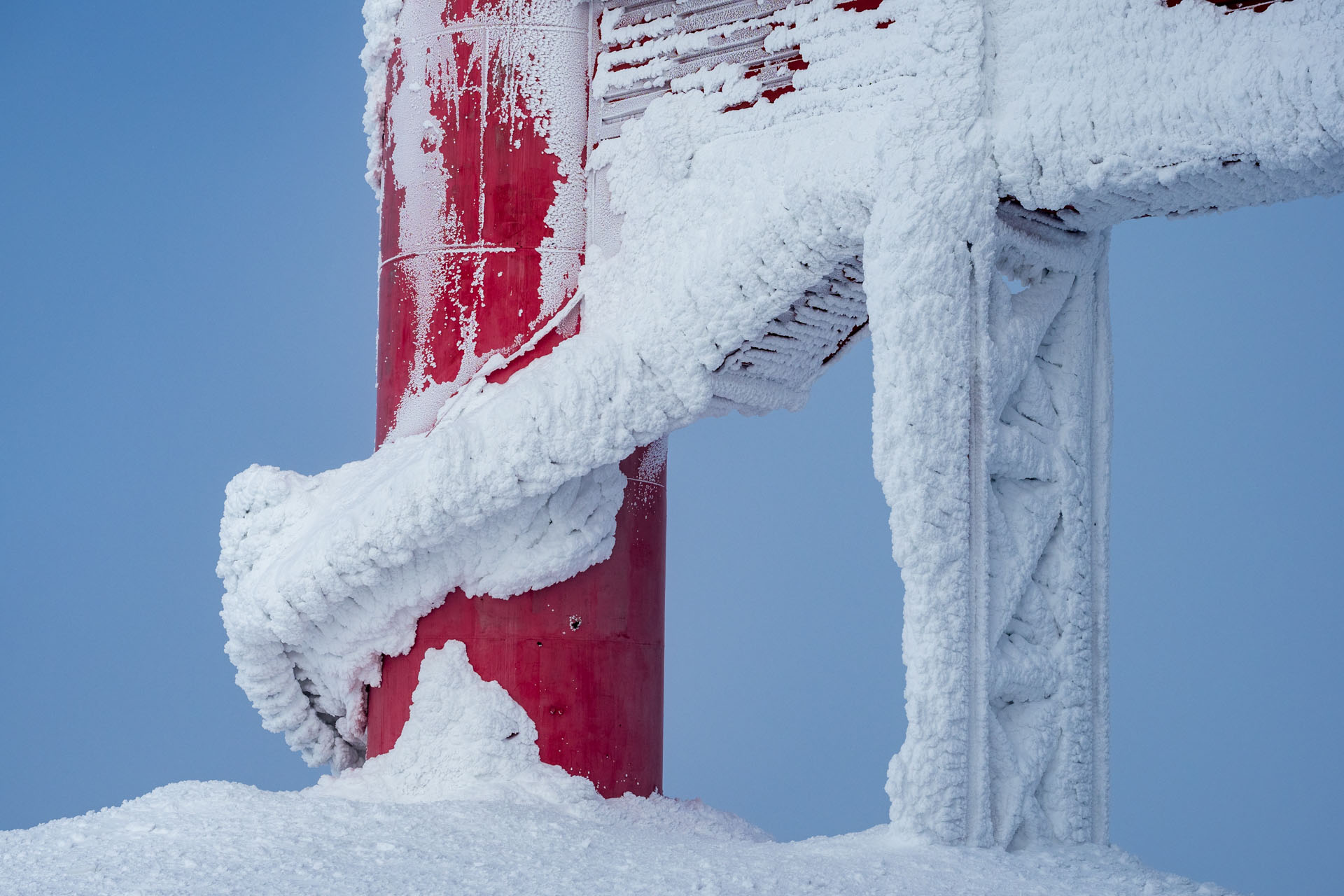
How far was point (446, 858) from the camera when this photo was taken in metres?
3.39

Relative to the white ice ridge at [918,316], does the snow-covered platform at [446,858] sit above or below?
below

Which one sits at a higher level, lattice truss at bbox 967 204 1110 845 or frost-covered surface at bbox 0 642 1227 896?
lattice truss at bbox 967 204 1110 845

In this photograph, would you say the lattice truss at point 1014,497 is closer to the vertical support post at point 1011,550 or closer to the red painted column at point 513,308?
the vertical support post at point 1011,550

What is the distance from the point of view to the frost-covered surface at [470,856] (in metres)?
3.17

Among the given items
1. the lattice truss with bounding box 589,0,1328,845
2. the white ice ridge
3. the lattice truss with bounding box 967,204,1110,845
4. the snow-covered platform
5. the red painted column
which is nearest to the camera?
the snow-covered platform

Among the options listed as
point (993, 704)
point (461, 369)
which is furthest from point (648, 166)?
point (993, 704)

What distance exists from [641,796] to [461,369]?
137cm

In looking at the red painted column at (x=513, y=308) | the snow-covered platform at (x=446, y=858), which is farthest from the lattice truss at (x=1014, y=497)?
the red painted column at (x=513, y=308)

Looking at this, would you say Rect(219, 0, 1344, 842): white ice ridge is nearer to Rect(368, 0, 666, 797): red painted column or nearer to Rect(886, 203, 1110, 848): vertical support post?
Rect(886, 203, 1110, 848): vertical support post

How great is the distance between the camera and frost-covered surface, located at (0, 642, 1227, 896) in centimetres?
317

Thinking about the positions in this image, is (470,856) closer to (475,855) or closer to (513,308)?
(475,855)

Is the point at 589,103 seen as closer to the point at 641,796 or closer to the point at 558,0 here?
the point at 558,0

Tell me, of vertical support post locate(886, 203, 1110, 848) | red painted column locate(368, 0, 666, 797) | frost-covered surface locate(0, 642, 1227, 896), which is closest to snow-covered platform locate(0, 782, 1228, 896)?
frost-covered surface locate(0, 642, 1227, 896)

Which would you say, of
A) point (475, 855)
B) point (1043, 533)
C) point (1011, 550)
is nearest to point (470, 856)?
point (475, 855)
